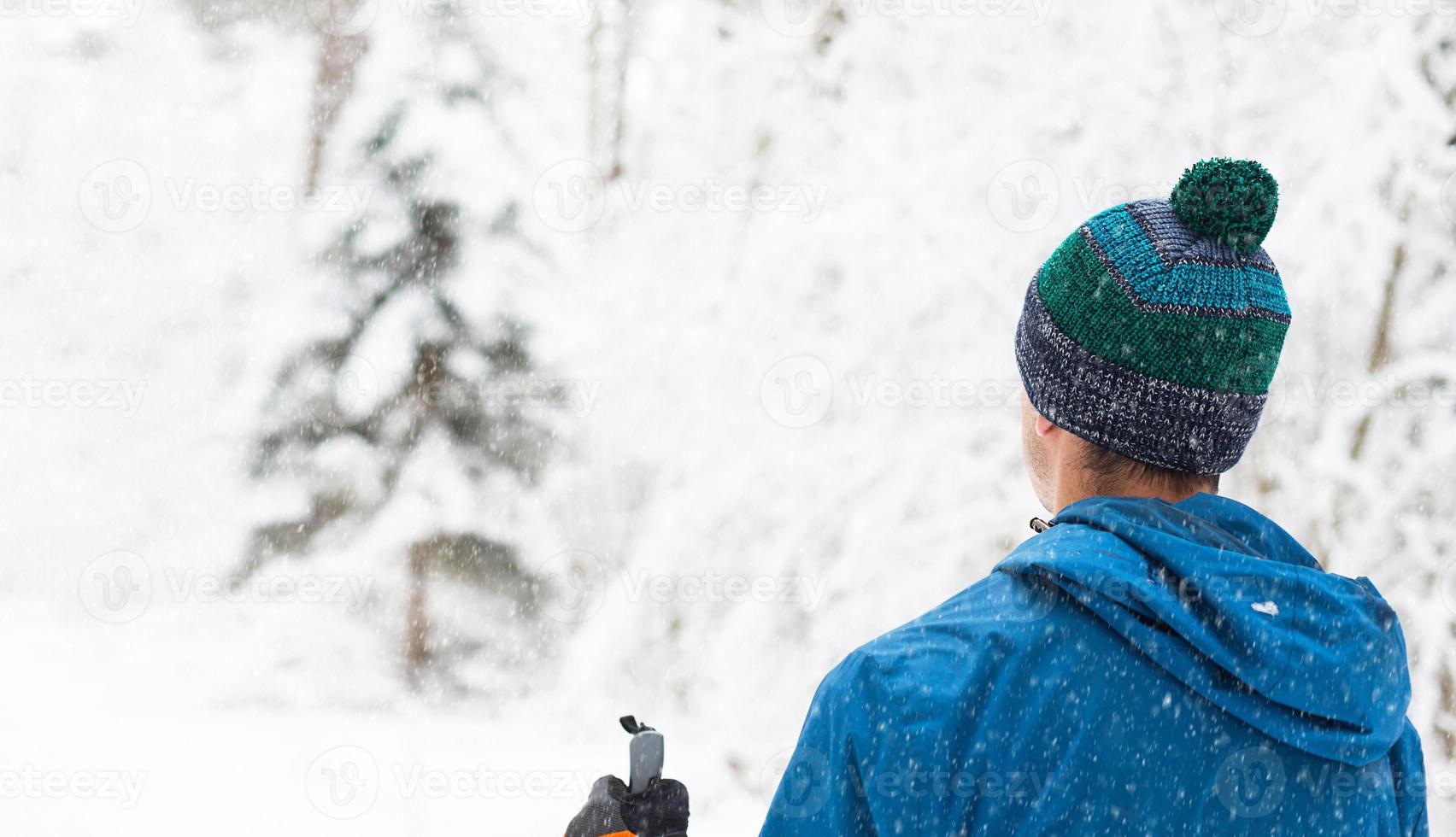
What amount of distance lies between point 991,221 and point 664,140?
2674mm

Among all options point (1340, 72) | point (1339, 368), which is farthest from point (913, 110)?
point (1339, 368)

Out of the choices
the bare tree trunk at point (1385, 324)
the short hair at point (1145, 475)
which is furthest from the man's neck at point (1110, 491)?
the bare tree trunk at point (1385, 324)

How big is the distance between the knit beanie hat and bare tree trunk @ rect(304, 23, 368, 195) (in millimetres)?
8452

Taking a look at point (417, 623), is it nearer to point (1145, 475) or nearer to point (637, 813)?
point (637, 813)

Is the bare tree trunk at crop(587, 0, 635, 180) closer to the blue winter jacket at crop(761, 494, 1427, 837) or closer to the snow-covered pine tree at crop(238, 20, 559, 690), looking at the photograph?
the snow-covered pine tree at crop(238, 20, 559, 690)

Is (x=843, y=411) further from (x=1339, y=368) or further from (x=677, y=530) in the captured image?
(x=1339, y=368)

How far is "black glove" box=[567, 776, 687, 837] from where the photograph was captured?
5.08 ft

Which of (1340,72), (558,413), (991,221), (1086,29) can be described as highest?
(1086,29)

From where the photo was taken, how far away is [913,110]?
5797mm

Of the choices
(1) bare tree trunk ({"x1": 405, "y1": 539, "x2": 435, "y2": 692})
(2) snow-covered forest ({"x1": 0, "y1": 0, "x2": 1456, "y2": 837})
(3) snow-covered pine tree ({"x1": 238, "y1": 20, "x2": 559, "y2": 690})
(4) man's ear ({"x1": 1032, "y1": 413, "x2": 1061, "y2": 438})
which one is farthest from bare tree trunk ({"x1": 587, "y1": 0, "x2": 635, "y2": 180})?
(4) man's ear ({"x1": 1032, "y1": 413, "x2": 1061, "y2": 438})

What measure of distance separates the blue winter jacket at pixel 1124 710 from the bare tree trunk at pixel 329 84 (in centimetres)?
863

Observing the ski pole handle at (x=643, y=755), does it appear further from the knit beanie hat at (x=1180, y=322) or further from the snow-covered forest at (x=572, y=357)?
the snow-covered forest at (x=572, y=357)

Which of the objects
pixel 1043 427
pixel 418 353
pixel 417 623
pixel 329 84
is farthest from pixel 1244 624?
pixel 329 84

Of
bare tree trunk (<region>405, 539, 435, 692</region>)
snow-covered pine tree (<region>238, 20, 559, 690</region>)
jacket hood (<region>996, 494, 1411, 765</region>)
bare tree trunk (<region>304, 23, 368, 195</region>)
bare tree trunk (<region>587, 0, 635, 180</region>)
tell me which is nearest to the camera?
jacket hood (<region>996, 494, 1411, 765</region>)
